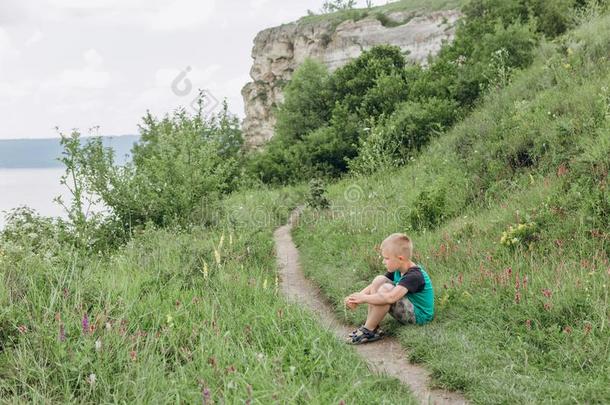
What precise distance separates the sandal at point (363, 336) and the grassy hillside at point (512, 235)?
0.30 m

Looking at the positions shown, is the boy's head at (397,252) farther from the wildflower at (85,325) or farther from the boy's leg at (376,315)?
the wildflower at (85,325)

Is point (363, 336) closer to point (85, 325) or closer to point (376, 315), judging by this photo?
point (376, 315)

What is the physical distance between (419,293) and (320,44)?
39.9 metres

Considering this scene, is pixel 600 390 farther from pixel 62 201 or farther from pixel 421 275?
pixel 62 201

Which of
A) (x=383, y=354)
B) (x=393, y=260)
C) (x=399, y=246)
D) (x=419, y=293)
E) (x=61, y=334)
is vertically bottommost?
(x=383, y=354)

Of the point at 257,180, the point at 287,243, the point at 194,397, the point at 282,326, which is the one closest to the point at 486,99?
the point at 287,243

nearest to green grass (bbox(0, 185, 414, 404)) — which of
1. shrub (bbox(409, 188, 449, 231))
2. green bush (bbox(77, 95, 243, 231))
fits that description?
shrub (bbox(409, 188, 449, 231))

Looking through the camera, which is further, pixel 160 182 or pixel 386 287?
pixel 160 182

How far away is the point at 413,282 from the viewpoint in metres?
6.03

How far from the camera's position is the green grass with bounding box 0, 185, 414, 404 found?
3965 mm

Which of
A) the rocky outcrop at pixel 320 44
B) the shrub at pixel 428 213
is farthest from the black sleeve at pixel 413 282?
the rocky outcrop at pixel 320 44

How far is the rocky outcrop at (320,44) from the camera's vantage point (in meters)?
35.2

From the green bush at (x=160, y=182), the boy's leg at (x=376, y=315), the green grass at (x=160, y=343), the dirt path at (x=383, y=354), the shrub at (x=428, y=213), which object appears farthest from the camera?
the green bush at (x=160, y=182)

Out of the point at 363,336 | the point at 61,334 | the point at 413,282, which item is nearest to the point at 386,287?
the point at 413,282
